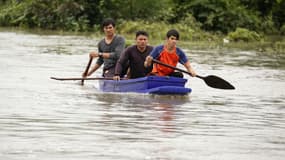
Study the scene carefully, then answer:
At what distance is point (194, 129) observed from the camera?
9.76m

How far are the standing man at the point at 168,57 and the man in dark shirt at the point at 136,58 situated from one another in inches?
12.9

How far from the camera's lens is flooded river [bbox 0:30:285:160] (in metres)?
7.85

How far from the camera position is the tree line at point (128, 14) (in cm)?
4400

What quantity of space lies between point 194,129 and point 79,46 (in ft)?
67.2

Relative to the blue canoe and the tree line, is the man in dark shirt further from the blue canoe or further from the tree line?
the tree line

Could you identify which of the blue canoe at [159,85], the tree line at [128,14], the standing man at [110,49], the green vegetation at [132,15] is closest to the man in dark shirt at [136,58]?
the blue canoe at [159,85]

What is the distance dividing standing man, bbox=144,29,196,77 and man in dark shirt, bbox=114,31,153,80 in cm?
33

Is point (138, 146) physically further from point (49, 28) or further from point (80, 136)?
point (49, 28)

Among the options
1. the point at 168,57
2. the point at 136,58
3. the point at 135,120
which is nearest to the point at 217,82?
the point at 168,57

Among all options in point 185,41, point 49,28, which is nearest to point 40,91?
point 185,41

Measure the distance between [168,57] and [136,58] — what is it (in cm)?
65

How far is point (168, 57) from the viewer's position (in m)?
13.9

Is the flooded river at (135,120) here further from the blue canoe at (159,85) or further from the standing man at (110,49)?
the standing man at (110,49)

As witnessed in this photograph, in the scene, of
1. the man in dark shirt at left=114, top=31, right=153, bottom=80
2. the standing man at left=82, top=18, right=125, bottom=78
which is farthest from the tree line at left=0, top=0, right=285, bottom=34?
the man in dark shirt at left=114, top=31, right=153, bottom=80
